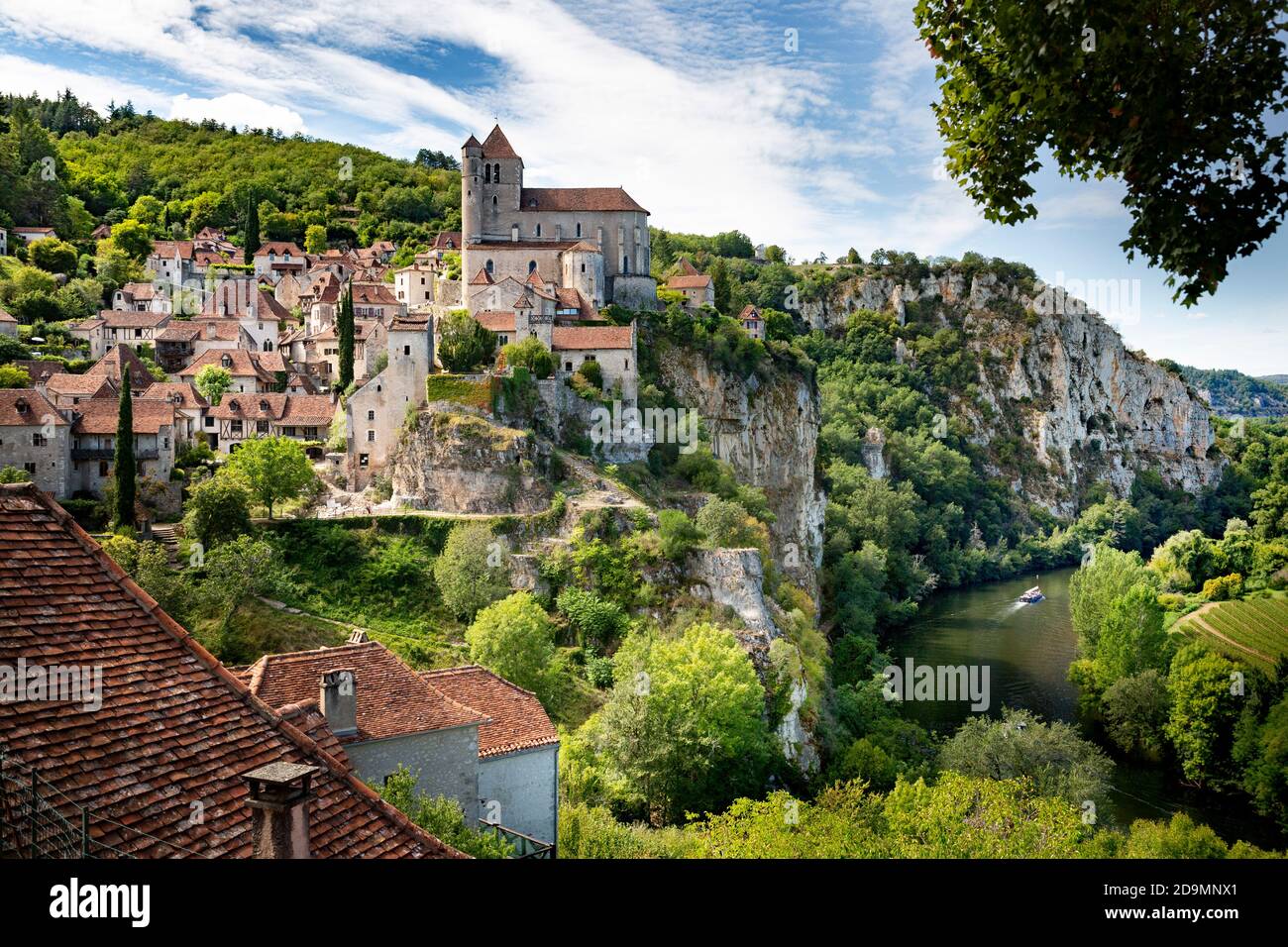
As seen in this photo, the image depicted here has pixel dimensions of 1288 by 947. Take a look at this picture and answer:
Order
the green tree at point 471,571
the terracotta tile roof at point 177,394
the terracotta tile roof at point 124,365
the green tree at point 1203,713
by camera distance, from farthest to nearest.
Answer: the terracotta tile roof at point 124,365 < the terracotta tile roof at point 177,394 < the green tree at point 471,571 < the green tree at point 1203,713

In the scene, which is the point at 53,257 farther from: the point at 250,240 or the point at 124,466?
the point at 124,466

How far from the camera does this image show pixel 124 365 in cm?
3631

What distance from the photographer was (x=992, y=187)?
462cm

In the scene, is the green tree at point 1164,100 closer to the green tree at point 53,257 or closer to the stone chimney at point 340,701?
the stone chimney at point 340,701

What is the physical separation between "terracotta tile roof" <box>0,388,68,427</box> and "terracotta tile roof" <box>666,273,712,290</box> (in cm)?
3066

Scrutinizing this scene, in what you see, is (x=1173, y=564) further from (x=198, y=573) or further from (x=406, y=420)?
(x=198, y=573)

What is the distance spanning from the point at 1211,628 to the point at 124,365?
37306mm

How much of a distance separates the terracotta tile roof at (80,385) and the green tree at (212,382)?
15.5 feet

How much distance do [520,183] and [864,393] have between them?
126 ft

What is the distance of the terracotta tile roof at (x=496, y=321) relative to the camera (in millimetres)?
37147

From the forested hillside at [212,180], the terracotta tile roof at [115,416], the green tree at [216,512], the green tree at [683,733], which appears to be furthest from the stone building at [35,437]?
the forested hillside at [212,180]

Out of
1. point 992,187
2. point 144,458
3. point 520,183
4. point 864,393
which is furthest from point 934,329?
point 992,187

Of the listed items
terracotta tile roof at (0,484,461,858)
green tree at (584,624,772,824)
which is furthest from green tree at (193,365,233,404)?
terracotta tile roof at (0,484,461,858)

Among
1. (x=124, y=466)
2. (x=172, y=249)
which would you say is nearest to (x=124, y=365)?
(x=124, y=466)
